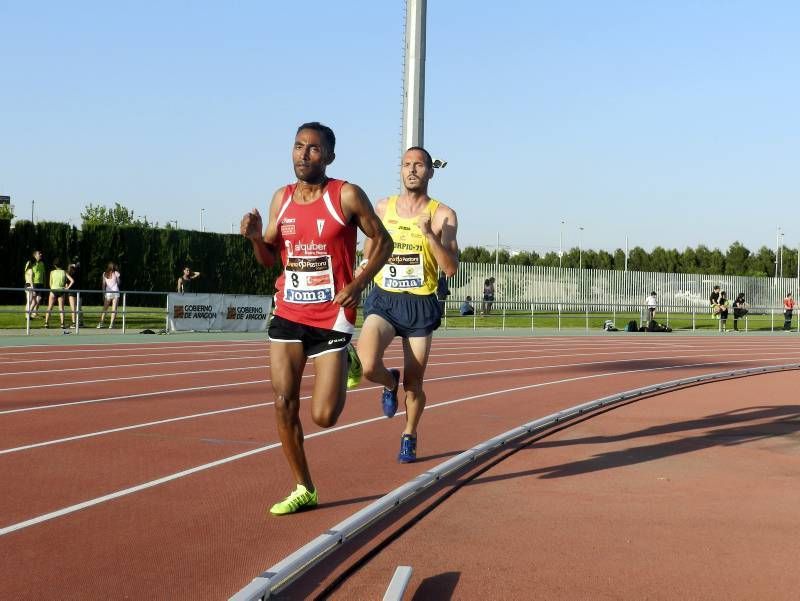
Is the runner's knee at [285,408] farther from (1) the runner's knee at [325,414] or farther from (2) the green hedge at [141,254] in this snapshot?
(2) the green hedge at [141,254]

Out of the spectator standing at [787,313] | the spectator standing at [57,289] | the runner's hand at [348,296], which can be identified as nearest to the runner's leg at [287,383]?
the runner's hand at [348,296]

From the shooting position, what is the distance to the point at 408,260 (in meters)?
7.71

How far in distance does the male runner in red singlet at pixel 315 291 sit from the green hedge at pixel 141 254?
113 feet

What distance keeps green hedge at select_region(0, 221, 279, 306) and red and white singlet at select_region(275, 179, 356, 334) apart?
34.4 meters

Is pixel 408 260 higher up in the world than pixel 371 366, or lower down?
higher up

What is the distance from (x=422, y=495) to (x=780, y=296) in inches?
2240

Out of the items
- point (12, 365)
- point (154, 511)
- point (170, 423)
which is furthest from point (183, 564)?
point (12, 365)

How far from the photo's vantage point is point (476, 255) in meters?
79.2

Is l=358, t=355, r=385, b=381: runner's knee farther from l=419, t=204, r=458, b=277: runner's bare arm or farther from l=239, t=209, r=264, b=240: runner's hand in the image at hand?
l=239, t=209, r=264, b=240: runner's hand

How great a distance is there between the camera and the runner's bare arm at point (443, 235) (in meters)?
7.24

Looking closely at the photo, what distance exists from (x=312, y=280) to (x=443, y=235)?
1884mm

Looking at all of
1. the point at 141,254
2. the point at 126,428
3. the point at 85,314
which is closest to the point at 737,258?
the point at 141,254

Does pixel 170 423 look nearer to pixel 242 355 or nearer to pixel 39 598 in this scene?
pixel 39 598

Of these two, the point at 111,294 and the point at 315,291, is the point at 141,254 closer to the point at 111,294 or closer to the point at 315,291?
the point at 111,294
